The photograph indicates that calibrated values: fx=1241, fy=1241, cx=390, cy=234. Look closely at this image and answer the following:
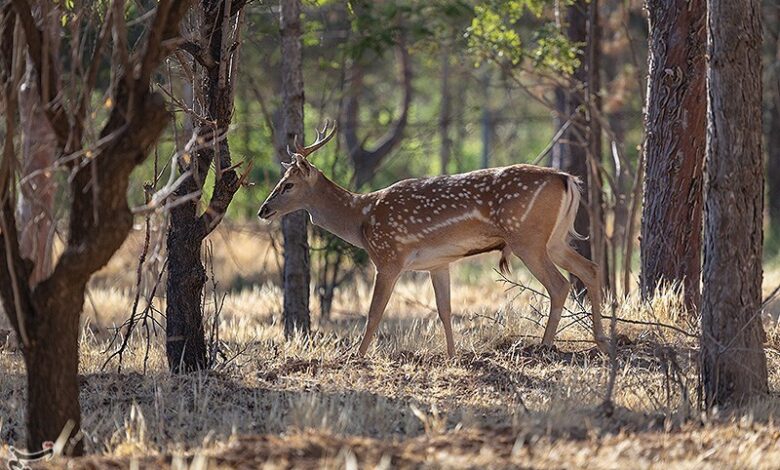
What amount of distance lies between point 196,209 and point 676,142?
4.60m

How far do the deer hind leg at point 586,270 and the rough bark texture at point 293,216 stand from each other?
255 centimetres

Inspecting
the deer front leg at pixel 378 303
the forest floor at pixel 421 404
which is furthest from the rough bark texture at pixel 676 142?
the deer front leg at pixel 378 303

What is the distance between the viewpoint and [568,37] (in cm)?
1530

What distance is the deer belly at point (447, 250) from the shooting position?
35.1 feet

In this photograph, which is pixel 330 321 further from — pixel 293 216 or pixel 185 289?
pixel 185 289

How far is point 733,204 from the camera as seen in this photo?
7480mm

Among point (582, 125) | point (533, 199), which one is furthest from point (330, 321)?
point (533, 199)

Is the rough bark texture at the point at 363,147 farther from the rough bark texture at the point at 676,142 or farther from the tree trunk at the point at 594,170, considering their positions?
the rough bark texture at the point at 676,142

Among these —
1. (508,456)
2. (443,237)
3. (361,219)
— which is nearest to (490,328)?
(443,237)

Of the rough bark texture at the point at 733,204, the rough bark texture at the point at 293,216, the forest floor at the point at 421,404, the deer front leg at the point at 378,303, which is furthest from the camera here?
the rough bark texture at the point at 293,216

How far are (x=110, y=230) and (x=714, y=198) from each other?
11.9 ft

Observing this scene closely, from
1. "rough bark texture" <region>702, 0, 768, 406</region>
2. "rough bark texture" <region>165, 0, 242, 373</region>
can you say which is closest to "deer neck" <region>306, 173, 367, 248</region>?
"rough bark texture" <region>165, 0, 242, 373</region>

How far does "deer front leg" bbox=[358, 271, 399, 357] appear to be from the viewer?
10.1m

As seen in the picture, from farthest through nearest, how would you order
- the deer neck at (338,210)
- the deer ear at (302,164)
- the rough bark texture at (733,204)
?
the deer neck at (338,210) → the deer ear at (302,164) → the rough bark texture at (733,204)
